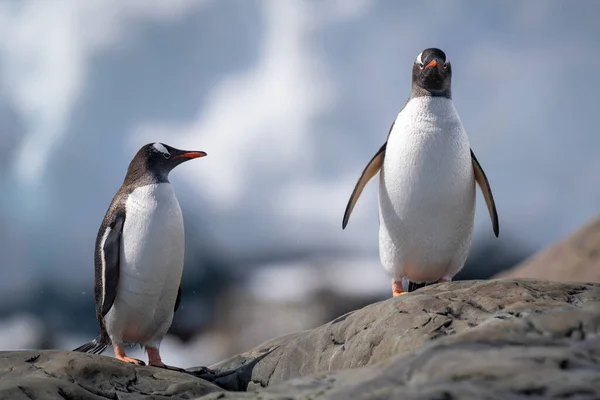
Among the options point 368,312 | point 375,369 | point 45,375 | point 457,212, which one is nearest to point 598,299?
point 368,312

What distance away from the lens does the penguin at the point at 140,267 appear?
4.18 metres

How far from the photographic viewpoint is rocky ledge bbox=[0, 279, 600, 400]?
66.4 inches

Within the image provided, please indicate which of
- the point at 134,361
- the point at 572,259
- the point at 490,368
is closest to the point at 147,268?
the point at 134,361

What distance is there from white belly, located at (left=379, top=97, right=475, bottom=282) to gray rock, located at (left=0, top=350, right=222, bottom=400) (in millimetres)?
1379

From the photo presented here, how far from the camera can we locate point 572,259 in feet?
25.7

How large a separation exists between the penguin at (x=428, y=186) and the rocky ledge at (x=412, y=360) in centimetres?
65

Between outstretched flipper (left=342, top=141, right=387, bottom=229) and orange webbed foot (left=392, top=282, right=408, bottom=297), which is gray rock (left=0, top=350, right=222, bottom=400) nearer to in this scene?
orange webbed foot (left=392, top=282, right=408, bottom=297)

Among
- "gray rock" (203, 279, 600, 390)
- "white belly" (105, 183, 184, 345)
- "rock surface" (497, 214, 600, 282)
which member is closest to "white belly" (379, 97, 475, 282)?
"gray rock" (203, 279, 600, 390)

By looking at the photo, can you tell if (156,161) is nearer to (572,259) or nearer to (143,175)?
(143,175)

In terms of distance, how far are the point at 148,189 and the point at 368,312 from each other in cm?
153

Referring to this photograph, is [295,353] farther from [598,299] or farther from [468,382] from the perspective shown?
[468,382]

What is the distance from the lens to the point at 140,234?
4180 millimetres

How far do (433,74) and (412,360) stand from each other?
9.13 ft

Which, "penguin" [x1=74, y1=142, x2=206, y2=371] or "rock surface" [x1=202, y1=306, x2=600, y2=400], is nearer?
"rock surface" [x1=202, y1=306, x2=600, y2=400]
